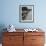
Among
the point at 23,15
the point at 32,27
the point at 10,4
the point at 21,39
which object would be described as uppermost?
the point at 10,4

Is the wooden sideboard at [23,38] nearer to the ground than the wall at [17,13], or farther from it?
nearer to the ground

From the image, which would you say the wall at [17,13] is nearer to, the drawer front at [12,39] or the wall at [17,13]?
the wall at [17,13]

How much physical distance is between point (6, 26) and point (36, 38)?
3.56 feet

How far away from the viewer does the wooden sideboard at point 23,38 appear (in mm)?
3516

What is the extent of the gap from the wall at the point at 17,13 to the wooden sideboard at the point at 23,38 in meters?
0.56

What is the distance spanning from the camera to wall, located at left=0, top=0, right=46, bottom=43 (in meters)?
3.99

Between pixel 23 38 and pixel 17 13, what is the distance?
901 mm

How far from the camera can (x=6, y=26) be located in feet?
13.2

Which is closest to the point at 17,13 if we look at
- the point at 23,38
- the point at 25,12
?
the point at 25,12

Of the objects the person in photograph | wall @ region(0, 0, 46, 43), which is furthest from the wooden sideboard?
the person in photograph

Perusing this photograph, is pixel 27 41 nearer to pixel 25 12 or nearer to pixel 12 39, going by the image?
pixel 12 39

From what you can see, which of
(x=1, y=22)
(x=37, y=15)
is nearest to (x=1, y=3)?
(x=1, y=22)

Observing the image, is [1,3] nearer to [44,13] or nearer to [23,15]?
[23,15]

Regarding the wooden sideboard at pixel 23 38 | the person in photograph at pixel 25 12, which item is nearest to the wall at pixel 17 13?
the person in photograph at pixel 25 12
